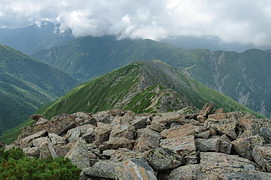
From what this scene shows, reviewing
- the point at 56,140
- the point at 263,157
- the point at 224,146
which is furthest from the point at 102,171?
the point at 56,140

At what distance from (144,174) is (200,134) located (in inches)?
608

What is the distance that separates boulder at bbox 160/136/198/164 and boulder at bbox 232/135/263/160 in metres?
5.40

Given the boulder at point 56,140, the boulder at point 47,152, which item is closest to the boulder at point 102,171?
the boulder at point 47,152

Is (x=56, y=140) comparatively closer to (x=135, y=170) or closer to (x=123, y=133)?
(x=123, y=133)

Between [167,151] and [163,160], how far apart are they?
1425 mm

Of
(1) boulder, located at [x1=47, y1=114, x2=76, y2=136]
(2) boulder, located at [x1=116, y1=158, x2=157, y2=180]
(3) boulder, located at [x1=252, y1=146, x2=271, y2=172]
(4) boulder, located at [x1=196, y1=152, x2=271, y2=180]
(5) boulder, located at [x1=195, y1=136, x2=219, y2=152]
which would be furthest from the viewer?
(1) boulder, located at [x1=47, y1=114, x2=76, y2=136]

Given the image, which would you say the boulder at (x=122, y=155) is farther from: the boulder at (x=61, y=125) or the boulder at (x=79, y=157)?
the boulder at (x=61, y=125)

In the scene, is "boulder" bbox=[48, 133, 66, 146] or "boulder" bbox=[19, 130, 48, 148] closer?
"boulder" bbox=[48, 133, 66, 146]

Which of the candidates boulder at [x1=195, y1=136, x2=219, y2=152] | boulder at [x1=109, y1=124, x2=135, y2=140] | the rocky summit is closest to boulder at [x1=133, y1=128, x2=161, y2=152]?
the rocky summit

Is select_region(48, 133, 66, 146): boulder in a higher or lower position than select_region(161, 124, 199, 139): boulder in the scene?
lower

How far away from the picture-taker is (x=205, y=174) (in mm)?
23547

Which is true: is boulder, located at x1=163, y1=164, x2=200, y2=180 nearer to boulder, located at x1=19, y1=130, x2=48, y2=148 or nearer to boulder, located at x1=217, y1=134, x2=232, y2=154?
boulder, located at x1=217, y1=134, x2=232, y2=154

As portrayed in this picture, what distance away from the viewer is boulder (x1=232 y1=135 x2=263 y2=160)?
30.7m

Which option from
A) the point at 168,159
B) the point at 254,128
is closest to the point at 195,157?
the point at 168,159
